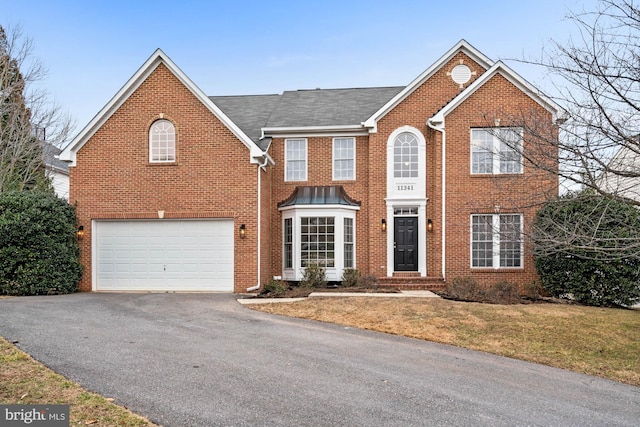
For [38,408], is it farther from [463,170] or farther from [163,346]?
[463,170]

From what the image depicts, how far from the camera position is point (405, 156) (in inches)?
630

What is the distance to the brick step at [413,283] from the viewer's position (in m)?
14.7

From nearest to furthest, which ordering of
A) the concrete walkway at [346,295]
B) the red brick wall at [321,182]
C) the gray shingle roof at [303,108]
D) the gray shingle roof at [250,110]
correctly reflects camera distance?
the concrete walkway at [346,295], the red brick wall at [321,182], the gray shingle roof at [303,108], the gray shingle roof at [250,110]

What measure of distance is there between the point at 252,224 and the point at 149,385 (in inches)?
357

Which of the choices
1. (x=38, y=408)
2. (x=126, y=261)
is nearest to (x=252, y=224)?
(x=126, y=261)

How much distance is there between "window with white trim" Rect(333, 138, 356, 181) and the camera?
650 inches

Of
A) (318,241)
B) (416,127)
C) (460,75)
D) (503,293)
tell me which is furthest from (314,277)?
(460,75)

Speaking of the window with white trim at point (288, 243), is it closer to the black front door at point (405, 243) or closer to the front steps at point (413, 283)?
the front steps at point (413, 283)

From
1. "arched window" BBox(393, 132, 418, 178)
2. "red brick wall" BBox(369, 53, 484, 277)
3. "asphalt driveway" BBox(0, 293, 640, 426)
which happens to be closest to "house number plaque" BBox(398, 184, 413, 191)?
"arched window" BBox(393, 132, 418, 178)

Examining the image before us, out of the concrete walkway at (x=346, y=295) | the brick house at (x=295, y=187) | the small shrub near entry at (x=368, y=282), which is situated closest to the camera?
the concrete walkway at (x=346, y=295)

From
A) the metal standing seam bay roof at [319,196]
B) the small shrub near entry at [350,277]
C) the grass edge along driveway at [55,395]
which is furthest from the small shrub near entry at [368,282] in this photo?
the grass edge along driveway at [55,395]

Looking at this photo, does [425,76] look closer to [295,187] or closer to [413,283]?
[295,187]

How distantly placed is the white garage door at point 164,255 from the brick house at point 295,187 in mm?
33

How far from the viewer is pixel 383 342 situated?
8.14 meters
